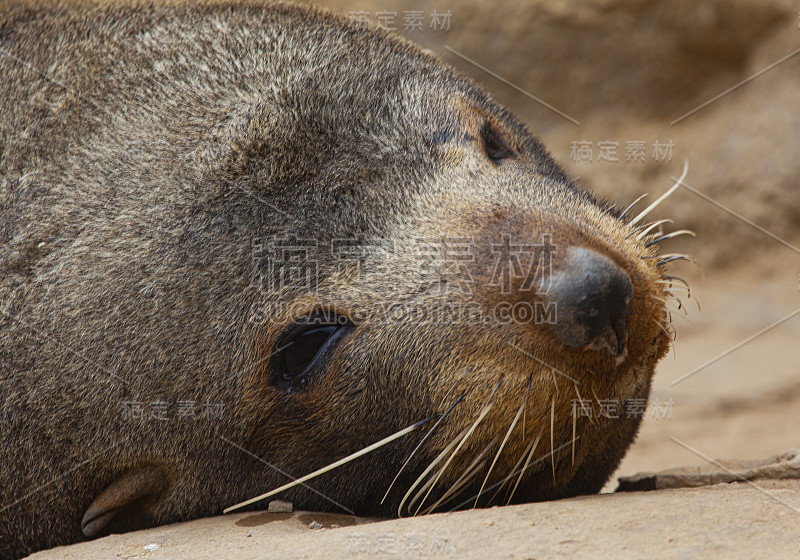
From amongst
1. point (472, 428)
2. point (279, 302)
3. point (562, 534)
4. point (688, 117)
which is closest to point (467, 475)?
point (472, 428)

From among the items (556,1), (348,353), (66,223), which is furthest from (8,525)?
(556,1)

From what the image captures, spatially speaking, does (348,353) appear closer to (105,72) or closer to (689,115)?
(105,72)

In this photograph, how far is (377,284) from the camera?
3297 mm

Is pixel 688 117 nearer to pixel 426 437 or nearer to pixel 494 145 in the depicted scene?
pixel 494 145

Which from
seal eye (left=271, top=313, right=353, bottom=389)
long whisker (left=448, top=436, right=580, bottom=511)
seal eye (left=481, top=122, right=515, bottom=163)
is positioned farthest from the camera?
seal eye (left=481, top=122, right=515, bottom=163)

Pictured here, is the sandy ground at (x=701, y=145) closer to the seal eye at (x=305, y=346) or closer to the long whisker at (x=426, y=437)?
the long whisker at (x=426, y=437)

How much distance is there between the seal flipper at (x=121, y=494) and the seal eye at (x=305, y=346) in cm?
68

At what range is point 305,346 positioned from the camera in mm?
3373

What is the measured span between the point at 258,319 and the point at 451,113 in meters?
1.21

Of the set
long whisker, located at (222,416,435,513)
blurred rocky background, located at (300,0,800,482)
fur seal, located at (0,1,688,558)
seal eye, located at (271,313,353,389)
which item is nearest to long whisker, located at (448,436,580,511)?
fur seal, located at (0,1,688,558)

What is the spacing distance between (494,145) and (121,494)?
7.09 feet

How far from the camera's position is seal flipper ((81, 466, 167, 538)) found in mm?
3564

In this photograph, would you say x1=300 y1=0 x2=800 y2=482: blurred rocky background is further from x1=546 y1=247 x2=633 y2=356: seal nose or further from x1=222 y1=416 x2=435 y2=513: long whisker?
x1=546 y1=247 x2=633 y2=356: seal nose

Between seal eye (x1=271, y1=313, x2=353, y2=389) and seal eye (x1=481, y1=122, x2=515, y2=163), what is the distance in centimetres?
105
